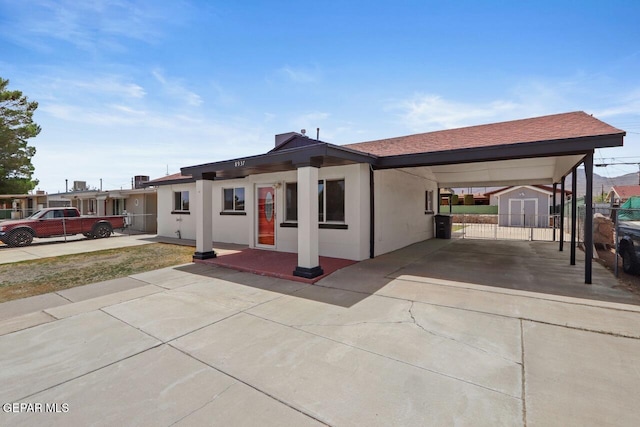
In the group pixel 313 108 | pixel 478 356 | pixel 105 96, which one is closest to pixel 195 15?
pixel 105 96

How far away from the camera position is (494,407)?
2.46 m

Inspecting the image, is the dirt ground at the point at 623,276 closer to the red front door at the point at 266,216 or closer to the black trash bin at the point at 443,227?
the black trash bin at the point at 443,227

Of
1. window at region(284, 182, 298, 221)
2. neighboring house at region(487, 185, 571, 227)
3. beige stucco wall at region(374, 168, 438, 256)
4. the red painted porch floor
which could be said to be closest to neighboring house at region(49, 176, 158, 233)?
the red painted porch floor

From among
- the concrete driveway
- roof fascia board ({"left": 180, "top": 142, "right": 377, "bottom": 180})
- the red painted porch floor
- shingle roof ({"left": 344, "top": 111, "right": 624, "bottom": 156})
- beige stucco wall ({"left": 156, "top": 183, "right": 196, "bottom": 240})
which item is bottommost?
the concrete driveway

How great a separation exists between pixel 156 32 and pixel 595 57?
1224 cm

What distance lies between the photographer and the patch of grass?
20.8ft

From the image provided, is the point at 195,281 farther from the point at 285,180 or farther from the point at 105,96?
the point at 105,96

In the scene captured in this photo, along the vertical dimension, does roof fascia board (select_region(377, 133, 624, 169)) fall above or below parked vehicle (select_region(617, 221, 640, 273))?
above

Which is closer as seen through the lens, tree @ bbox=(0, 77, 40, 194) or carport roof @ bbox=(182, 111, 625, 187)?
carport roof @ bbox=(182, 111, 625, 187)

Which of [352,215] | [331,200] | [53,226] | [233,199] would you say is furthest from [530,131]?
[53,226]

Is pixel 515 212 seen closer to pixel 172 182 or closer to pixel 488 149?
pixel 488 149

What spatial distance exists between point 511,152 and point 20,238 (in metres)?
18.8

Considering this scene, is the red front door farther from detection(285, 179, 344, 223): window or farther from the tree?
the tree

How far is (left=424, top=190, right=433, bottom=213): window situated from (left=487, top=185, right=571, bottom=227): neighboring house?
10.0 m
